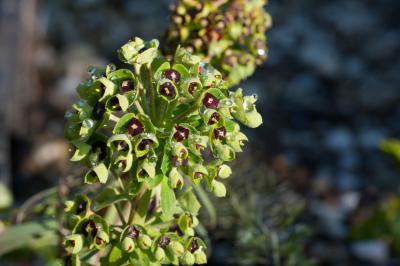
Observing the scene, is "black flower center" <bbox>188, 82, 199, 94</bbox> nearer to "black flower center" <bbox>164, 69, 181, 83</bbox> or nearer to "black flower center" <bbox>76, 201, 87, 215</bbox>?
"black flower center" <bbox>164, 69, 181, 83</bbox>

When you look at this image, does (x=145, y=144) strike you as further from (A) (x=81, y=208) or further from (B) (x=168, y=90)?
(A) (x=81, y=208)

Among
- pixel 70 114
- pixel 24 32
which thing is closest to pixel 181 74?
pixel 70 114

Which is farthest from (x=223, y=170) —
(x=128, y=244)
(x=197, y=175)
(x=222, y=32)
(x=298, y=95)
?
(x=298, y=95)

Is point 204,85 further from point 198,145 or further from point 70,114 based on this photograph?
point 70,114

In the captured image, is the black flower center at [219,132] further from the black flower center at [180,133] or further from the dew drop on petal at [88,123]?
the dew drop on petal at [88,123]

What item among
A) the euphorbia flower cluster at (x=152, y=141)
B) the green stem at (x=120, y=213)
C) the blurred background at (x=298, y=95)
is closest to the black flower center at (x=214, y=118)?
the euphorbia flower cluster at (x=152, y=141)

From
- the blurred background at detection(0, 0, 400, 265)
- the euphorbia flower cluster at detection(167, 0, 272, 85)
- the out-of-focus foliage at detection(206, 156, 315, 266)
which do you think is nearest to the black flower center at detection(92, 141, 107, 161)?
the euphorbia flower cluster at detection(167, 0, 272, 85)
